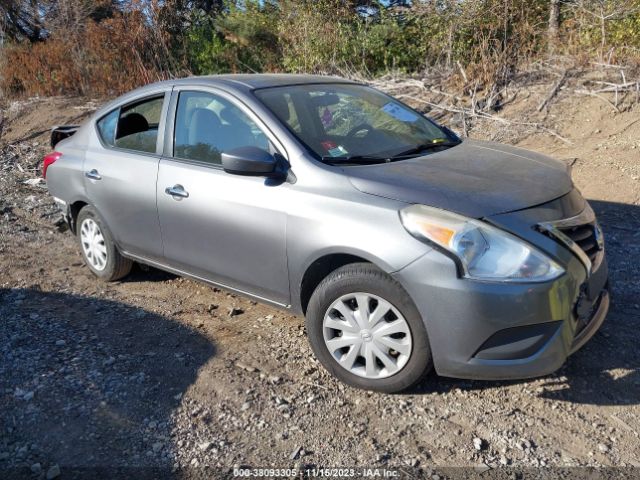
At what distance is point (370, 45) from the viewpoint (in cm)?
1194

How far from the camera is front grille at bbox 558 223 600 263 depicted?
3.48 meters

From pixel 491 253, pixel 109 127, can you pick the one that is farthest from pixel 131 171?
pixel 491 253

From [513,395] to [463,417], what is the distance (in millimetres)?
369

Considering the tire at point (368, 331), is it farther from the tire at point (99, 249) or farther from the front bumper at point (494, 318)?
the tire at point (99, 249)

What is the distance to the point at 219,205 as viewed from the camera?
13.8 feet

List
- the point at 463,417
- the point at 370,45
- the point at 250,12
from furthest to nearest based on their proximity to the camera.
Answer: the point at 250,12 → the point at 370,45 → the point at 463,417

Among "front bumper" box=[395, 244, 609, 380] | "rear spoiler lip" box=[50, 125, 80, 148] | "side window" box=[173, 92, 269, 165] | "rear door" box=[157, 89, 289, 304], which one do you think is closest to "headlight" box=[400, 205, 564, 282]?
"front bumper" box=[395, 244, 609, 380]

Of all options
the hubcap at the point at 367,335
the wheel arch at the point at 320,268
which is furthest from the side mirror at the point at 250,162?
the hubcap at the point at 367,335

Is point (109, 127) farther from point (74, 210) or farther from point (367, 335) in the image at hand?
point (367, 335)

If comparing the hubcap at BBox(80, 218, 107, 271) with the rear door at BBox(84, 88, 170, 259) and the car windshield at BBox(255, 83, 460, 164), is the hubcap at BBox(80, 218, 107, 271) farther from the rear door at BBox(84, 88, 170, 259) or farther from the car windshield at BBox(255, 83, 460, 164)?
the car windshield at BBox(255, 83, 460, 164)

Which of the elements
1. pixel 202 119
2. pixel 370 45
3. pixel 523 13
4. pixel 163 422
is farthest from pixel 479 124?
pixel 163 422

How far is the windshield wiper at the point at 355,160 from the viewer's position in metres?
3.93

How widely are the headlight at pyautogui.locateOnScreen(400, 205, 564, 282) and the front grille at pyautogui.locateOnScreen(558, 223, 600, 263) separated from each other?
1.11 feet

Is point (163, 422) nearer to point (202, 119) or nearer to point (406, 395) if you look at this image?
point (406, 395)
